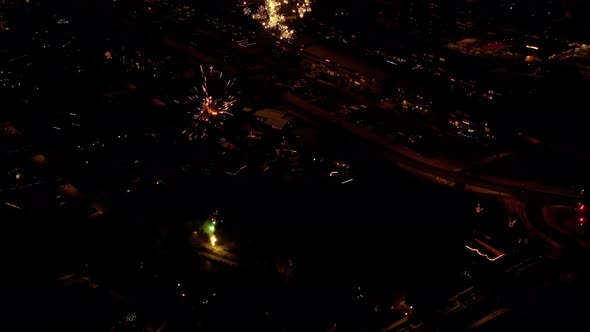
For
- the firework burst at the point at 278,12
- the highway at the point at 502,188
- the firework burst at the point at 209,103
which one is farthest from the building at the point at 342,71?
the firework burst at the point at 209,103

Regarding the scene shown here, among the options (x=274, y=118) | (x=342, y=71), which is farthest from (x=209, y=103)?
(x=342, y=71)

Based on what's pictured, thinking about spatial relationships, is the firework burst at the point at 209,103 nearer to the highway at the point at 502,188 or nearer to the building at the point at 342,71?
the building at the point at 342,71

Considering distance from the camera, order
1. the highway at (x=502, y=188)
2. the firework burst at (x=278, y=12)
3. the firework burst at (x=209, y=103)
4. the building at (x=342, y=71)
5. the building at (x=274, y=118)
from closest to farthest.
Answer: the highway at (x=502, y=188) → the building at (x=274, y=118) → the firework burst at (x=209, y=103) → the building at (x=342, y=71) → the firework burst at (x=278, y=12)

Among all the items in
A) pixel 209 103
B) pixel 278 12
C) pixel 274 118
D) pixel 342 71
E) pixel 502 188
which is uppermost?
pixel 502 188

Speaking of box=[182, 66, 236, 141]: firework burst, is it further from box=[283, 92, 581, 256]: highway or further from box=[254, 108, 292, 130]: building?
box=[283, 92, 581, 256]: highway

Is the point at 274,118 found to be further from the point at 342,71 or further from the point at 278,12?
the point at 278,12

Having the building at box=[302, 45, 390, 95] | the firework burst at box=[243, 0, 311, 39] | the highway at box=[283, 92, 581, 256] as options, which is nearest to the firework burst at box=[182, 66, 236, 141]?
the building at box=[302, 45, 390, 95]

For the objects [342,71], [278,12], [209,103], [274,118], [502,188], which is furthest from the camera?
[278,12]
